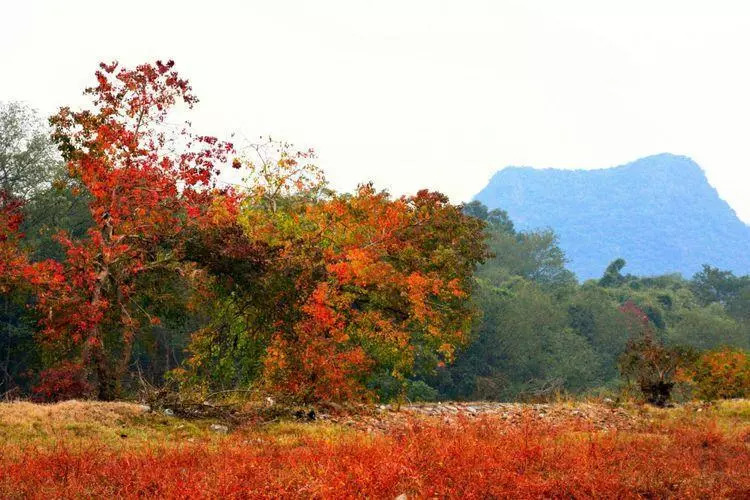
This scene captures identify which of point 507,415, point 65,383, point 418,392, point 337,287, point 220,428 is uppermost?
point 337,287

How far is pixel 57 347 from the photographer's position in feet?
59.6

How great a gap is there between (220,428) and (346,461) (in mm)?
4871

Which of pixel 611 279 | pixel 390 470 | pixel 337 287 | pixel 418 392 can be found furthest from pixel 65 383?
pixel 611 279

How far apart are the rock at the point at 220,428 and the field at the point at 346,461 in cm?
3

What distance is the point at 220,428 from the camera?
12047 millimetres

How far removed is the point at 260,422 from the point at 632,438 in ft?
20.5

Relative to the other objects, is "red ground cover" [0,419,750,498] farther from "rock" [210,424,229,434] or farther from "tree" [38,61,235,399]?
"tree" [38,61,235,399]

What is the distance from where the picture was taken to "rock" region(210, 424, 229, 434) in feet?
38.7

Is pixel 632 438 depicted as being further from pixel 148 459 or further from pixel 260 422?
pixel 148 459

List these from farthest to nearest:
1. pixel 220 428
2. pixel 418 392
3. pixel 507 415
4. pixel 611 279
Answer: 1. pixel 611 279
2. pixel 418 392
3. pixel 507 415
4. pixel 220 428

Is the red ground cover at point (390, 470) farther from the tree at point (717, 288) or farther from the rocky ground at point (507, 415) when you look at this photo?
the tree at point (717, 288)

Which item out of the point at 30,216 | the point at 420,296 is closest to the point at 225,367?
the point at 420,296

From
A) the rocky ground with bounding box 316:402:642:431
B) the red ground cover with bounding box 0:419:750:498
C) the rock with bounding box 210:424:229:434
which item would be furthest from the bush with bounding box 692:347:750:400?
the rock with bounding box 210:424:229:434

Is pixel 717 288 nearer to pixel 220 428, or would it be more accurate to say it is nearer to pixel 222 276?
pixel 222 276
